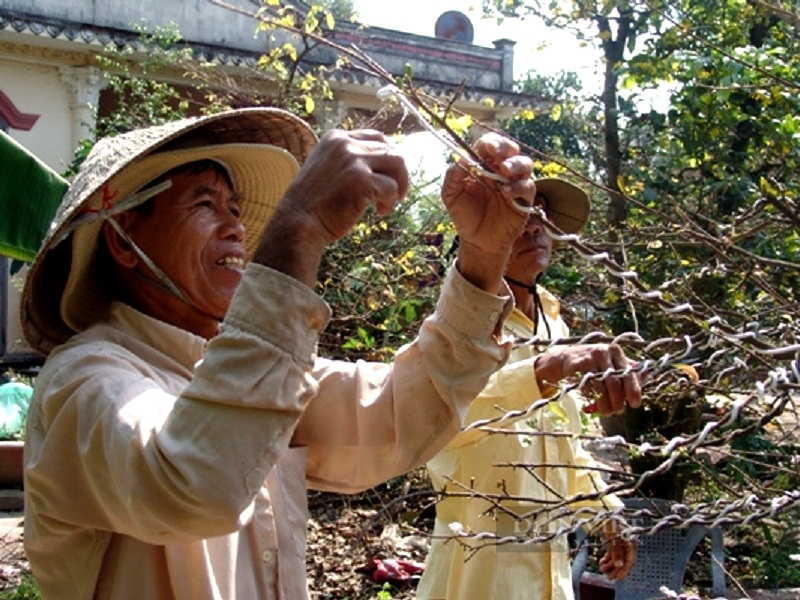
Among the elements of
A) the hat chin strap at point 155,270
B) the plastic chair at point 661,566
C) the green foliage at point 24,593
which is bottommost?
the green foliage at point 24,593

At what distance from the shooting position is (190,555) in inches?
66.9

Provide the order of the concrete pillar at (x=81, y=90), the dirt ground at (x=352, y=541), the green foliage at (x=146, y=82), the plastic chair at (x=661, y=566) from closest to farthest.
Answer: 1. the plastic chair at (x=661, y=566)
2. the dirt ground at (x=352, y=541)
3. the green foliage at (x=146, y=82)
4. the concrete pillar at (x=81, y=90)

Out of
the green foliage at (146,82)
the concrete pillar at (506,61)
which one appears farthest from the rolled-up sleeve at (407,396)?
the concrete pillar at (506,61)

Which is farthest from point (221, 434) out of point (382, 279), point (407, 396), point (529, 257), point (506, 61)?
point (506, 61)

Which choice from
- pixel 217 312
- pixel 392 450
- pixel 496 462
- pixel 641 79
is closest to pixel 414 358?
pixel 392 450

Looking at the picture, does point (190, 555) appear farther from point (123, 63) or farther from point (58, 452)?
point (123, 63)

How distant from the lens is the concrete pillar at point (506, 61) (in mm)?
13492

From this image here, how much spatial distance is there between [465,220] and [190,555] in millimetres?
733

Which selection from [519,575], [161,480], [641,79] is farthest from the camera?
[641,79]

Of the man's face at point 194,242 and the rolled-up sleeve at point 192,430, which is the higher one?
the man's face at point 194,242

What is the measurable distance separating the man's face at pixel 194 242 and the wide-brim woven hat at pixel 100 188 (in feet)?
0.19

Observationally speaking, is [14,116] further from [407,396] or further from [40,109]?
[407,396]

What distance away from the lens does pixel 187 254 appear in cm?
199

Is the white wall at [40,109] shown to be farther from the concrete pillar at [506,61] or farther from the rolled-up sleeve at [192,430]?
the rolled-up sleeve at [192,430]
